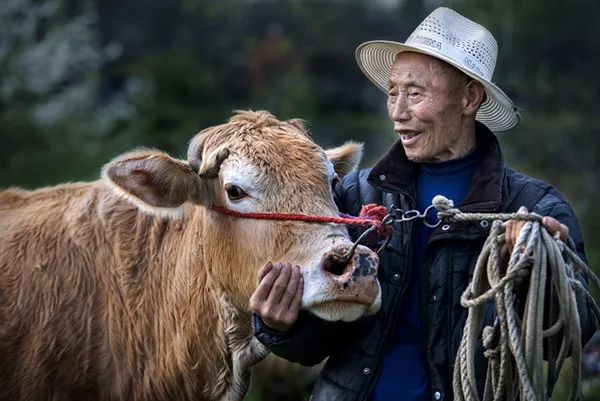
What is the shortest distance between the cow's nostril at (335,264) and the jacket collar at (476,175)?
46 cm

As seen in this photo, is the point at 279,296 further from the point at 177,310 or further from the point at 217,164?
the point at 177,310

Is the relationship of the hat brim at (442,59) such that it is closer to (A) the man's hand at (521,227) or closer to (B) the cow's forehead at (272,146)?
(B) the cow's forehead at (272,146)

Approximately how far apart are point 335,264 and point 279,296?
260 mm

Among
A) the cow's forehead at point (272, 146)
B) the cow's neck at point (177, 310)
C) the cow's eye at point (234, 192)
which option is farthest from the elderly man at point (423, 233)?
the cow's neck at point (177, 310)

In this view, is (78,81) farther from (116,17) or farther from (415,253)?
(415,253)

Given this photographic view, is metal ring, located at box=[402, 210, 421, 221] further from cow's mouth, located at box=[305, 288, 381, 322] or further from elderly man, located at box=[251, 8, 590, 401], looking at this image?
cow's mouth, located at box=[305, 288, 381, 322]

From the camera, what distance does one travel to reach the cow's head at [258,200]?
4.27 meters

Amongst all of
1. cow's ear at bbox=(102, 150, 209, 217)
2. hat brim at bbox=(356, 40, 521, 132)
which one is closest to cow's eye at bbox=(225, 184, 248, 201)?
cow's ear at bbox=(102, 150, 209, 217)

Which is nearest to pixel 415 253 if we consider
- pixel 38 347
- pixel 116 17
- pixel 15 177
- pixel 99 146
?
pixel 38 347

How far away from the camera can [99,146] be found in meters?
15.3

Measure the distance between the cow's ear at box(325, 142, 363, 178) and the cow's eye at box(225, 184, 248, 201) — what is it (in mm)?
851

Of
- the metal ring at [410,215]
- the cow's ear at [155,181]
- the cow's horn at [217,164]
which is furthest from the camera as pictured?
the cow's ear at [155,181]

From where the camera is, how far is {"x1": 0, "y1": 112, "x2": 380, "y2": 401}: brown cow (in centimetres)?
468

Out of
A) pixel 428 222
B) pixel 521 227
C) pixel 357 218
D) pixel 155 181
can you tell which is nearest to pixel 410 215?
pixel 428 222
